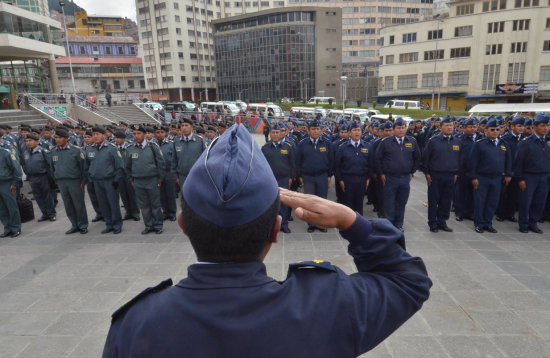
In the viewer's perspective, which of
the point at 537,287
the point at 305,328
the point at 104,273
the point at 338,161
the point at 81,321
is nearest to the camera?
the point at 305,328

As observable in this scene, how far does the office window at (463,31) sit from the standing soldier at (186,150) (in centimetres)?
4875

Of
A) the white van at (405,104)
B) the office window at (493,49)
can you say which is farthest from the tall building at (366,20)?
the white van at (405,104)

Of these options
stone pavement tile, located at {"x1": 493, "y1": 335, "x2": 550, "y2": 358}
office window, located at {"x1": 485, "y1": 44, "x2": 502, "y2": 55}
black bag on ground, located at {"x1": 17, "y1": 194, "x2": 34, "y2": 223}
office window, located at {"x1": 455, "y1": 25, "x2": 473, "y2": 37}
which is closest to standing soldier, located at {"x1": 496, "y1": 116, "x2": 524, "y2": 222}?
stone pavement tile, located at {"x1": 493, "y1": 335, "x2": 550, "y2": 358}

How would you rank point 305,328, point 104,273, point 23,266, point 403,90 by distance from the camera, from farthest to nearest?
point 403,90 < point 23,266 < point 104,273 < point 305,328

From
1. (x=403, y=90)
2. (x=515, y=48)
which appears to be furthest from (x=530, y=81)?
(x=403, y=90)

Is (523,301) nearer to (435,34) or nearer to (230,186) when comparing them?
(230,186)

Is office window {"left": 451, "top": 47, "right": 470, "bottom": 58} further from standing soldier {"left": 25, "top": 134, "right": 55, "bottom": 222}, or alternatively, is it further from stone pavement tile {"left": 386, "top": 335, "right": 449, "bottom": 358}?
stone pavement tile {"left": 386, "top": 335, "right": 449, "bottom": 358}

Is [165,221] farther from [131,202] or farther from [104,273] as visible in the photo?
[104,273]

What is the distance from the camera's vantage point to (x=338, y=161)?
23.1ft

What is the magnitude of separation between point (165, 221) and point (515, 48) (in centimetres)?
5029

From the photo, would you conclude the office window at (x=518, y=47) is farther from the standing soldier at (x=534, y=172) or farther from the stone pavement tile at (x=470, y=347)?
the stone pavement tile at (x=470, y=347)

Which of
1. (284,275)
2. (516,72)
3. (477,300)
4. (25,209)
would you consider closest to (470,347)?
(477,300)

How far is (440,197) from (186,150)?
5.40 metres

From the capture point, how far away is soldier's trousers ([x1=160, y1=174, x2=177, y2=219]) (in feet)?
25.2
